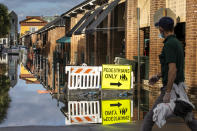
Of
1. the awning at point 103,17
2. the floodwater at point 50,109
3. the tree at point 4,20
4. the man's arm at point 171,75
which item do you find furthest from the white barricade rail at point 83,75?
the tree at point 4,20

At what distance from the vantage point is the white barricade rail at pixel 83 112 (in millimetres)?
9894

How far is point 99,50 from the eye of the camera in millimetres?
30953

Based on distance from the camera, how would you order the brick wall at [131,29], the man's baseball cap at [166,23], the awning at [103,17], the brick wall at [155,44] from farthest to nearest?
the awning at [103,17], the brick wall at [131,29], the brick wall at [155,44], the man's baseball cap at [166,23]

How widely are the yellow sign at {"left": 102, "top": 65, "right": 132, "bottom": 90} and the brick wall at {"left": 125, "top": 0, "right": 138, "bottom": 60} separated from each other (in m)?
6.02

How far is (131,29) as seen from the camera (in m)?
21.5

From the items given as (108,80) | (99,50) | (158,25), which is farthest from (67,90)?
(99,50)

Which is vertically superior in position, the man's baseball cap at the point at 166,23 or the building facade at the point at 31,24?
the building facade at the point at 31,24

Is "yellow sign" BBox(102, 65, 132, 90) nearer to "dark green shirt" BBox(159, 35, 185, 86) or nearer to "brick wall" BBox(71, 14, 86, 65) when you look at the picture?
"dark green shirt" BBox(159, 35, 185, 86)

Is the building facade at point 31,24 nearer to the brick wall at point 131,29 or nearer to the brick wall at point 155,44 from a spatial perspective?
the brick wall at point 131,29

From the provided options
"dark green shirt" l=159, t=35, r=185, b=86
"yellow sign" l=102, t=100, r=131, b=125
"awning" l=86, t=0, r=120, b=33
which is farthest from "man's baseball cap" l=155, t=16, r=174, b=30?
"awning" l=86, t=0, r=120, b=33

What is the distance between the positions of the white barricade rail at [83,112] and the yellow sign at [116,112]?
18 cm

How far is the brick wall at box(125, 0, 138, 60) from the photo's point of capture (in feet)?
70.3

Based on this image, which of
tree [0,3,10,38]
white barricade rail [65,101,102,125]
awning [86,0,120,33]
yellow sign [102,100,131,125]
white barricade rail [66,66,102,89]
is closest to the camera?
yellow sign [102,100,131,125]

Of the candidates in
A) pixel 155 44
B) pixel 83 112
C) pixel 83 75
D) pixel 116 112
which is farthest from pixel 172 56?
pixel 155 44
